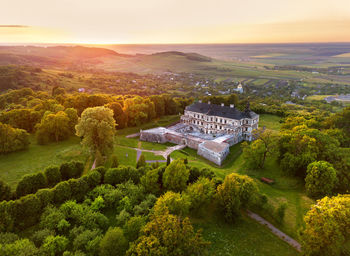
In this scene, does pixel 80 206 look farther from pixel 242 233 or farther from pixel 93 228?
pixel 242 233

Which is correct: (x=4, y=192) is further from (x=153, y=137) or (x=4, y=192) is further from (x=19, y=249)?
(x=153, y=137)

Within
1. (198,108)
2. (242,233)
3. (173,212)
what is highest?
(198,108)

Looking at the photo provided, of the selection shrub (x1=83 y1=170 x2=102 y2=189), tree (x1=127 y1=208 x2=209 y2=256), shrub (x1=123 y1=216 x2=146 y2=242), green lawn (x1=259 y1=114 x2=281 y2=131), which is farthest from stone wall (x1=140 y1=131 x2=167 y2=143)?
tree (x1=127 y1=208 x2=209 y2=256)

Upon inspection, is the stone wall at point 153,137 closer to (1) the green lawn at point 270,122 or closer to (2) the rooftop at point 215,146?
(2) the rooftop at point 215,146

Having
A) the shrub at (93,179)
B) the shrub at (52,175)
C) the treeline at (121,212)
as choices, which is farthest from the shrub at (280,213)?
the shrub at (52,175)

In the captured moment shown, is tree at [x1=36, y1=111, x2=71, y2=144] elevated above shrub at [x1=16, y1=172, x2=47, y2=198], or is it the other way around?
tree at [x1=36, y1=111, x2=71, y2=144]

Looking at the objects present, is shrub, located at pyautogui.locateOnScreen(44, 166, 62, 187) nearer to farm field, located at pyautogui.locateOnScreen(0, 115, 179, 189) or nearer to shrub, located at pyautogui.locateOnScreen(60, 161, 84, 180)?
shrub, located at pyautogui.locateOnScreen(60, 161, 84, 180)

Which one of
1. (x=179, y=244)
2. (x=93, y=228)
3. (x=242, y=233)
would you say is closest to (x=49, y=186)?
(x=93, y=228)

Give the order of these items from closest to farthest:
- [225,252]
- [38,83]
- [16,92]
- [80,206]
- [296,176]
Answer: [225,252]
[80,206]
[296,176]
[16,92]
[38,83]
